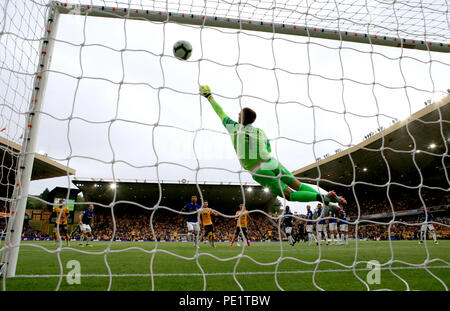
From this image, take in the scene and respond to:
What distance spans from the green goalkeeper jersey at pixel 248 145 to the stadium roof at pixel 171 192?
21.6m

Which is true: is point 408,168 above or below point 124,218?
above

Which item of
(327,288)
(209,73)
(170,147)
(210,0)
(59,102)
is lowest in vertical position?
(327,288)

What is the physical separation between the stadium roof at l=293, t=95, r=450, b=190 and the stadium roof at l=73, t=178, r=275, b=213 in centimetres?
675

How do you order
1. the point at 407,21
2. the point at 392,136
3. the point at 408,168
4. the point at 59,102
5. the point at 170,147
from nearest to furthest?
1. the point at 59,102
2. the point at 170,147
3. the point at 407,21
4. the point at 392,136
5. the point at 408,168

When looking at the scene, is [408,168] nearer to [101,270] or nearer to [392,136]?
[392,136]

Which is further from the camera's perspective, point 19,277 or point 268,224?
point 268,224

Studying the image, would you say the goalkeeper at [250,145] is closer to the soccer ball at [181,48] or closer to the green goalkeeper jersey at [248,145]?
the green goalkeeper jersey at [248,145]

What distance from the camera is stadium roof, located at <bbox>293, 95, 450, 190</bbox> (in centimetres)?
1466

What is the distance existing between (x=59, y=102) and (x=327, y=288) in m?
3.41

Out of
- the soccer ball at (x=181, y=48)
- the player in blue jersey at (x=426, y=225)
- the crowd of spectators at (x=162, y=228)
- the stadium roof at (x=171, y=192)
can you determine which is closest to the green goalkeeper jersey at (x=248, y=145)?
the soccer ball at (x=181, y=48)

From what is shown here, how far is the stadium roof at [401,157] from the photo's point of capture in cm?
1466

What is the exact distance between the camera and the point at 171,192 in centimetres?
2883

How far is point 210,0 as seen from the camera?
3.61 metres
